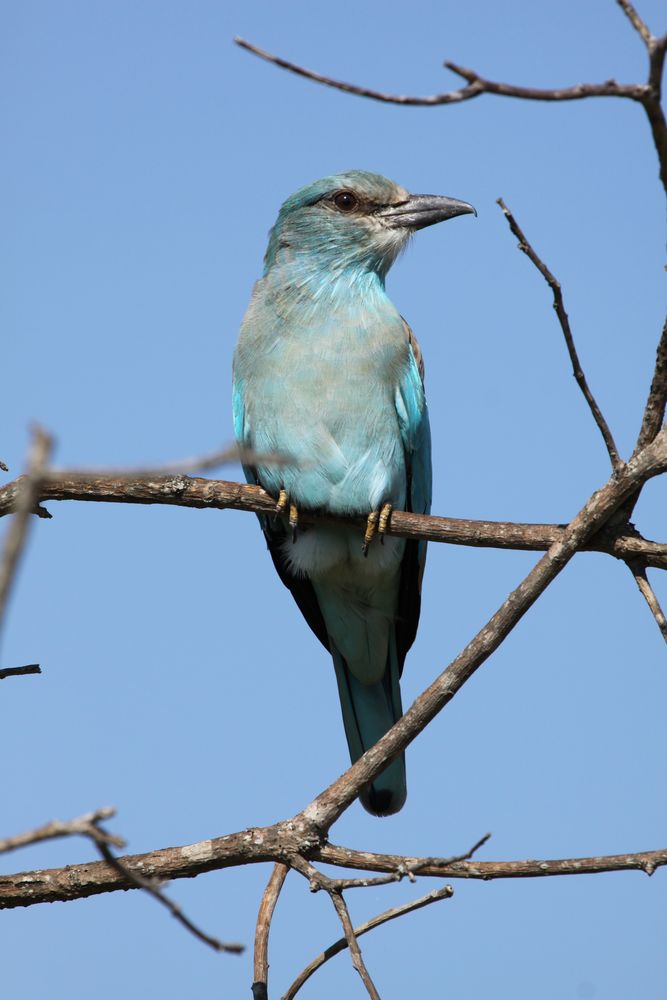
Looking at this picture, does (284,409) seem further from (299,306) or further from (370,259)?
(370,259)

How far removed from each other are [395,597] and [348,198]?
88.6 inches

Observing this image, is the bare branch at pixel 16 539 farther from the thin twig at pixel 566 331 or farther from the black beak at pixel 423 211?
the black beak at pixel 423 211

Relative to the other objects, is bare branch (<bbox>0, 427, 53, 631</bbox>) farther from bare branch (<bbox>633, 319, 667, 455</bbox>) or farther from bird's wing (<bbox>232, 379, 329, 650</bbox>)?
bird's wing (<bbox>232, 379, 329, 650</bbox>)

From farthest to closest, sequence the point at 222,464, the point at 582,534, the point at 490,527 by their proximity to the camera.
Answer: the point at 490,527, the point at 582,534, the point at 222,464

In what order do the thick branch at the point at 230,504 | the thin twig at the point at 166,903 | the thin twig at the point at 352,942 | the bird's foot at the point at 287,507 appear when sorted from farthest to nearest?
the bird's foot at the point at 287,507 < the thick branch at the point at 230,504 < the thin twig at the point at 352,942 < the thin twig at the point at 166,903

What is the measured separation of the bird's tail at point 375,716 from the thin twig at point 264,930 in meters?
1.67

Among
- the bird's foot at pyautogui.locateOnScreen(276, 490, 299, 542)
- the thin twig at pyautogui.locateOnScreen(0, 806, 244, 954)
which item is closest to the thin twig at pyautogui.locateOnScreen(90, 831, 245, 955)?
the thin twig at pyautogui.locateOnScreen(0, 806, 244, 954)

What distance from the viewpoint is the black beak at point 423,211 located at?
6.39 m

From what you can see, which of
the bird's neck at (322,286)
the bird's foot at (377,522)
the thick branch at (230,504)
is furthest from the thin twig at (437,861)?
the bird's neck at (322,286)

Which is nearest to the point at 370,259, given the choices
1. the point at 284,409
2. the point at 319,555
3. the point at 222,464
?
the point at 284,409

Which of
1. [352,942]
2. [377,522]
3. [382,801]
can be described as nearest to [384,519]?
[377,522]

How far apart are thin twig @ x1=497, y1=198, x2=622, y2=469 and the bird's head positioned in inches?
104

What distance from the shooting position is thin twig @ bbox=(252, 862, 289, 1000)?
382 centimetres

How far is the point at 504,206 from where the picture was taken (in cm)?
361
